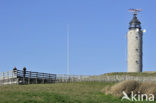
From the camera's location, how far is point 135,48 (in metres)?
78.2

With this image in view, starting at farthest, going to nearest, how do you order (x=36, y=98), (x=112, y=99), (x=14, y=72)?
(x=14, y=72), (x=112, y=99), (x=36, y=98)

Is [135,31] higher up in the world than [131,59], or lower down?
higher up

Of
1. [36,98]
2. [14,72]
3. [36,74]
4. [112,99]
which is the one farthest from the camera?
[36,74]

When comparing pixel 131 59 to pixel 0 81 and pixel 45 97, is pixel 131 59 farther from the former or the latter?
pixel 45 97

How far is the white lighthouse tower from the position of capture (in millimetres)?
77750

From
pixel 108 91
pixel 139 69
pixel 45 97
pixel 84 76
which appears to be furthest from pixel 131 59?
pixel 45 97

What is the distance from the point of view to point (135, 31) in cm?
7944

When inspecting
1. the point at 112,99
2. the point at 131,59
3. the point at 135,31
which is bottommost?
the point at 112,99

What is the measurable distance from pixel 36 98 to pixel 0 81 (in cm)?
2500

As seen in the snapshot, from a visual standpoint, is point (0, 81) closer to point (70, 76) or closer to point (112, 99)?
point (70, 76)

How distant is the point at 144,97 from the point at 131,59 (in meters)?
50.2

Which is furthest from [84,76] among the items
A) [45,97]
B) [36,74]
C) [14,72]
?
[45,97]

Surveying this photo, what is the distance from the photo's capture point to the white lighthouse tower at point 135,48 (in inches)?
3061

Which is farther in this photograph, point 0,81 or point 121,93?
point 0,81
